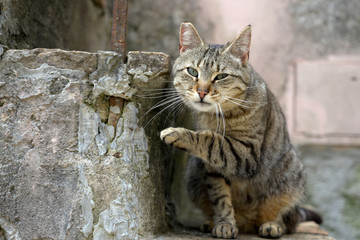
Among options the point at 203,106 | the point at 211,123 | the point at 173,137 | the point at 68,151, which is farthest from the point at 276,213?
the point at 68,151

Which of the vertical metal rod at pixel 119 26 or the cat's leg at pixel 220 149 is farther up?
the vertical metal rod at pixel 119 26

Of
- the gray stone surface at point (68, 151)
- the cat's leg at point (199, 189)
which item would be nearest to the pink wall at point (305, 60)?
the cat's leg at point (199, 189)

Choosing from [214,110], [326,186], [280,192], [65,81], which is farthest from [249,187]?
[326,186]

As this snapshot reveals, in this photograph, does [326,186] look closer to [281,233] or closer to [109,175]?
[281,233]

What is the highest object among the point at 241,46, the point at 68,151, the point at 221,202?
the point at 241,46

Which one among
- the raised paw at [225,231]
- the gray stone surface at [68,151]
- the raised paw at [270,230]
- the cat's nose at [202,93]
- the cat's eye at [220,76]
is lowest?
the raised paw at [270,230]

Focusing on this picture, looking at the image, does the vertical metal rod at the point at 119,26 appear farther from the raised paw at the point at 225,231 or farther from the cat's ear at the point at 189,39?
the raised paw at the point at 225,231

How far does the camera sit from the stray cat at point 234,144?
2.54 m

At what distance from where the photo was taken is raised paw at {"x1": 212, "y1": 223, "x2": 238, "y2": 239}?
2629 mm

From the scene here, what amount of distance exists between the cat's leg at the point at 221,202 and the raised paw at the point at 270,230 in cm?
29

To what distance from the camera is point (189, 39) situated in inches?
109

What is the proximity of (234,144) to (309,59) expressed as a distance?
2.80m

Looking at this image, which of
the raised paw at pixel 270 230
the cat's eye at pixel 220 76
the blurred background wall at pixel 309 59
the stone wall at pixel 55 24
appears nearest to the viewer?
the stone wall at pixel 55 24

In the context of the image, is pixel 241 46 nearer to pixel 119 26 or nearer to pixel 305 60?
pixel 119 26
